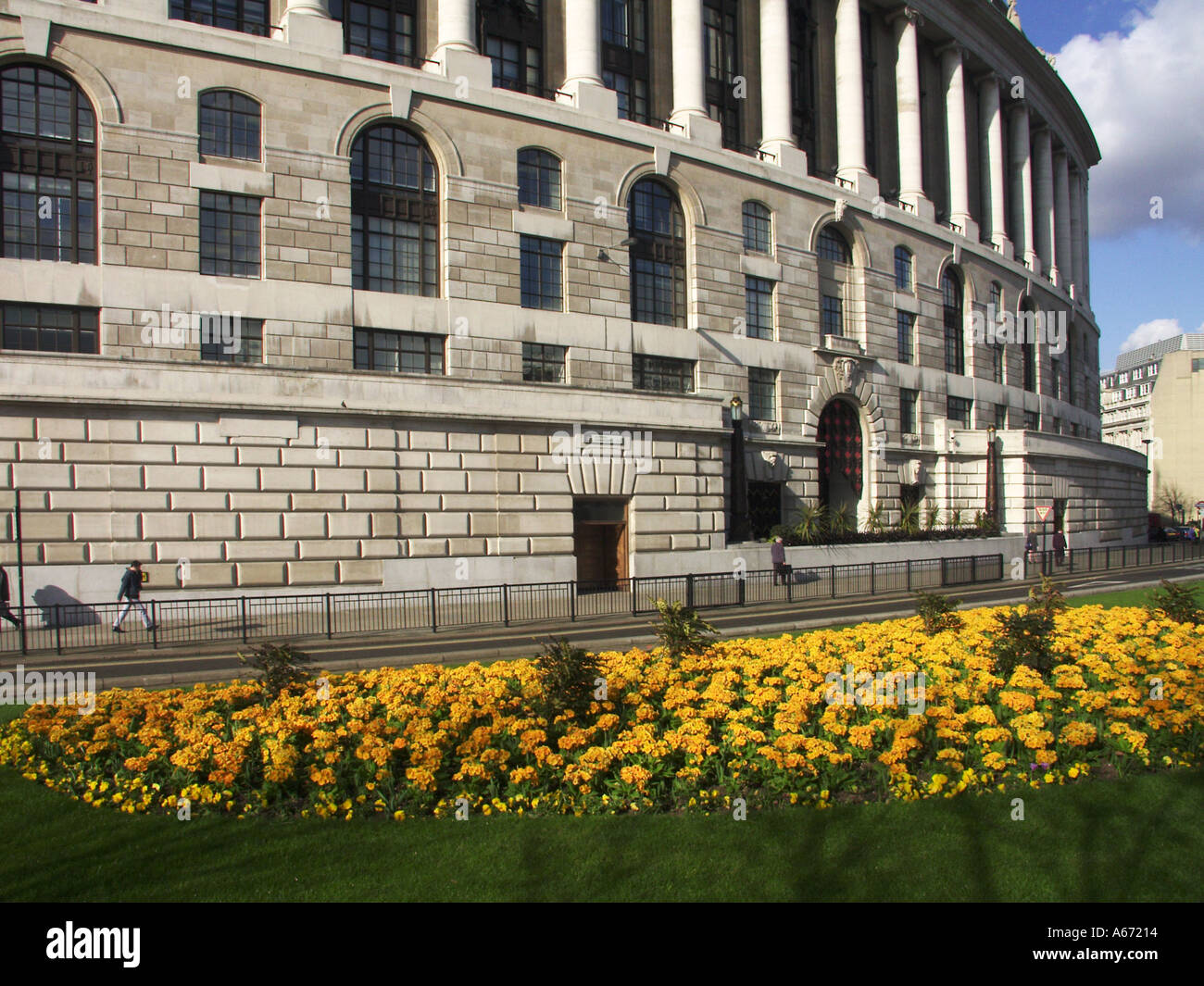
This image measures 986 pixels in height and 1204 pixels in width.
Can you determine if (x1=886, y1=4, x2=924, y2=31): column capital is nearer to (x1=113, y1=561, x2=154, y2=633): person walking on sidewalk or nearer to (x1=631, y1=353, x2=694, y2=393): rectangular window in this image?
(x1=631, y1=353, x2=694, y2=393): rectangular window

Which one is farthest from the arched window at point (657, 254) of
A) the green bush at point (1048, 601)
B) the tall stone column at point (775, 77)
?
the green bush at point (1048, 601)

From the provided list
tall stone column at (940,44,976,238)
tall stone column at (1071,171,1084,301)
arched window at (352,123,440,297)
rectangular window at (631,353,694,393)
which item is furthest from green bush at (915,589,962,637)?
tall stone column at (1071,171,1084,301)

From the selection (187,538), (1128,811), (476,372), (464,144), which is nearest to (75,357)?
(187,538)

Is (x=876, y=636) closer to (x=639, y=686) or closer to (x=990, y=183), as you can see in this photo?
(x=639, y=686)

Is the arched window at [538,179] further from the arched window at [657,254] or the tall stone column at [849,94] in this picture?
the tall stone column at [849,94]

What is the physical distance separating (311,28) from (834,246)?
27765 millimetres

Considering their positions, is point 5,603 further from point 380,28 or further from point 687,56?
point 687,56

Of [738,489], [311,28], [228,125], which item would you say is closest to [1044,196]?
[738,489]

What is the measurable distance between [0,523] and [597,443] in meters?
18.5

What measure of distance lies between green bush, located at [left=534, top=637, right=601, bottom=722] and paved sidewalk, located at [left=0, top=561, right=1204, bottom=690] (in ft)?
20.8

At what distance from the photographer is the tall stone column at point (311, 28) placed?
1194 inches

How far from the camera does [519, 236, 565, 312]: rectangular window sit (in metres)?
34.2

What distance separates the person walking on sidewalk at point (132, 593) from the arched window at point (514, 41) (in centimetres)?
2512

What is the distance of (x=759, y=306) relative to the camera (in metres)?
41.5
